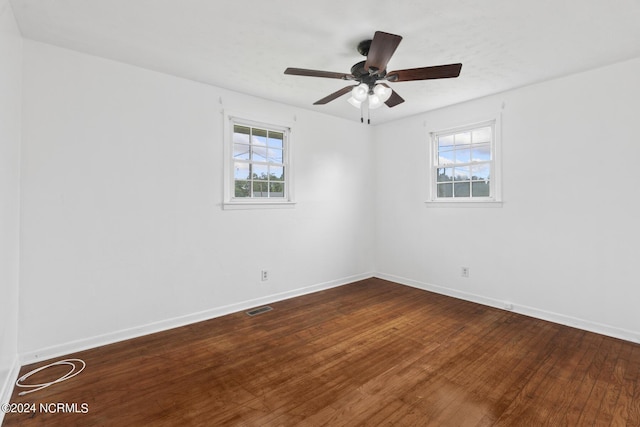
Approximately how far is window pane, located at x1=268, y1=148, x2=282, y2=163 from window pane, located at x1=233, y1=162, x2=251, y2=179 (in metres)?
0.37

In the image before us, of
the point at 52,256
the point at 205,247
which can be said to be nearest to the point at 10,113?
the point at 52,256

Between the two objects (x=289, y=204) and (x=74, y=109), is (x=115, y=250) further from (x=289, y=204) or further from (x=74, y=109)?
(x=289, y=204)

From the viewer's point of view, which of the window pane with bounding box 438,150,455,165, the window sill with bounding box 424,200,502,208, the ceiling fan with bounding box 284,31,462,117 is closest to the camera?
the ceiling fan with bounding box 284,31,462,117

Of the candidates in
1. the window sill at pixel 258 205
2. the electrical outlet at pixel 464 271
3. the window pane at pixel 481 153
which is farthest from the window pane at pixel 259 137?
the electrical outlet at pixel 464 271

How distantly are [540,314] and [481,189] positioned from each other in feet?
5.47

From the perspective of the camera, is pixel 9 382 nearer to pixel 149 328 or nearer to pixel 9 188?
pixel 149 328

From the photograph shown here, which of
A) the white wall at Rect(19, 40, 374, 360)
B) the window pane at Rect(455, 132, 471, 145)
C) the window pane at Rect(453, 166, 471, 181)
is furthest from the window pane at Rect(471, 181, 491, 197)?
the white wall at Rect(19, 40, 374, 360)

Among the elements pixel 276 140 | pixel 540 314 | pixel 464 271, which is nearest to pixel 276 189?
pixel 276 140

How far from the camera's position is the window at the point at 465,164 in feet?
13.1

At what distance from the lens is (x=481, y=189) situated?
13.5 feet

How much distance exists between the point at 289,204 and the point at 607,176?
3.58 metres

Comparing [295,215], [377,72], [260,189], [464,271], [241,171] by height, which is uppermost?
[377,72]

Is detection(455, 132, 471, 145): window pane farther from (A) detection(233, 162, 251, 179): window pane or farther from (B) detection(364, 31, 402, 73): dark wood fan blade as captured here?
(A) detection(233, 162, 251, 179): window pane

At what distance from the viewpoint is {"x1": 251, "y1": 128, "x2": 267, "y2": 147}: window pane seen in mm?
4012
